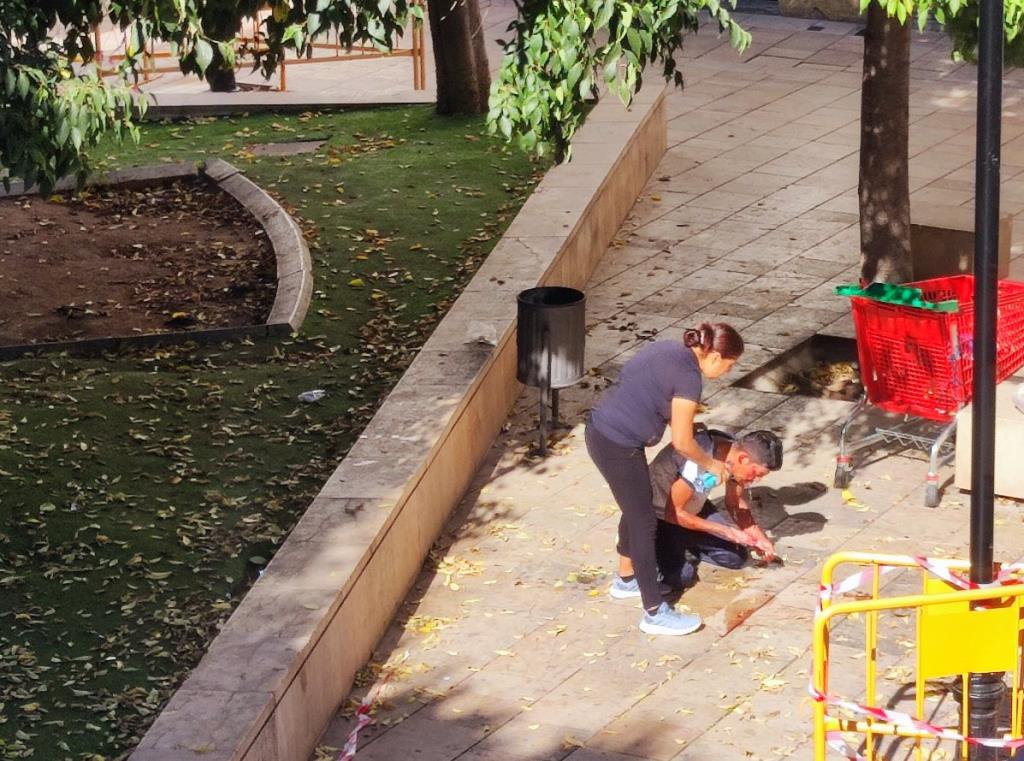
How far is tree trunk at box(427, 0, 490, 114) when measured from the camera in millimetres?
15758

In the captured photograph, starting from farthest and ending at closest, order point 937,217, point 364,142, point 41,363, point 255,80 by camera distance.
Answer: point 255,80 → point 364,142 → point 937,217 → point 41,363

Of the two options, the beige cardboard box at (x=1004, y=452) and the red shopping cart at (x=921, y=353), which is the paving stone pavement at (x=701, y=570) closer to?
the beige cardboard box at (x=1004, y=452)

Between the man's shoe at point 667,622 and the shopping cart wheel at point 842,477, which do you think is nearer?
the man's shoe at point 667,622

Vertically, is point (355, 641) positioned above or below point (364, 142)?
below

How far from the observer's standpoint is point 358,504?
26.3 ft

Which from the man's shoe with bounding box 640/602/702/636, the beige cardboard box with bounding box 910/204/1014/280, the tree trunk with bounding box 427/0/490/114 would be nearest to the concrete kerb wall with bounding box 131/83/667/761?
the man's shoe with bounding box 640/602/702/636

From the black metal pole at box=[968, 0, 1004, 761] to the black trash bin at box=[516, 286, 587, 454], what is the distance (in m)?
4.10

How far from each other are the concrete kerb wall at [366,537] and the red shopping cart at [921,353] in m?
2.16

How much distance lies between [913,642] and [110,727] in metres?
3.56

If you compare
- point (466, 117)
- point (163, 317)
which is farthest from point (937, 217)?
point (163, 317)

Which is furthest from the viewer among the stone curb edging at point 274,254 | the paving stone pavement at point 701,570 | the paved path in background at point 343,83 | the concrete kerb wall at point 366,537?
the paved path in background at point 343,83

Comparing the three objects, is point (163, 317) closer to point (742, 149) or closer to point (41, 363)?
point (41, 363)

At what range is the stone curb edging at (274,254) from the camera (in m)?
10.6

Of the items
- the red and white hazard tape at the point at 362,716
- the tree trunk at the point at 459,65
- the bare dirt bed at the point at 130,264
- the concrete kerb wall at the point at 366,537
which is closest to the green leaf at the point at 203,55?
the concrete kerb wall at the point at 366,537
